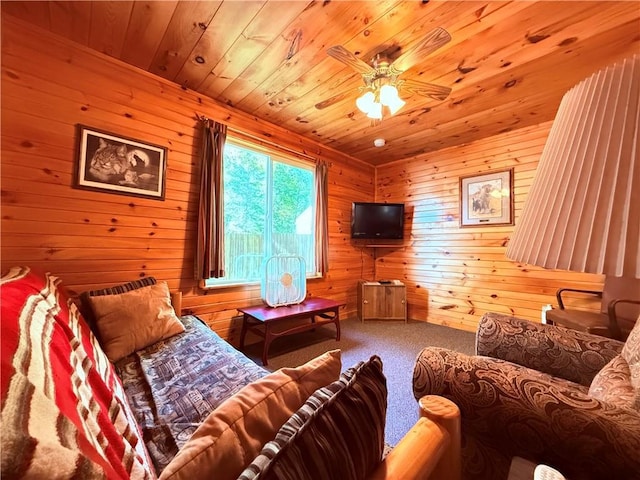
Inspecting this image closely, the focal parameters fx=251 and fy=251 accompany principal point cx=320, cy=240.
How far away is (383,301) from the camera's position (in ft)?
12.3

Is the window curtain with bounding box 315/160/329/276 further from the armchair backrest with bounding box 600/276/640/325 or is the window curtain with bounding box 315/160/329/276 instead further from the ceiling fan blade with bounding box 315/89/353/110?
the armchair backrest with bounding box 600/276/640/325

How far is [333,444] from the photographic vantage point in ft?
1.51

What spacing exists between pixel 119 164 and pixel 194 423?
2.04 m

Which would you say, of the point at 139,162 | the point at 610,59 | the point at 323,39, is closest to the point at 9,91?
the point at 139,162

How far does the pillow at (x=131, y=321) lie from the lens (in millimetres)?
1494

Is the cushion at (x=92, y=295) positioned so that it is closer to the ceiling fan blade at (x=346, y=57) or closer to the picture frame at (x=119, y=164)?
the picture frame at (x=119, y=164)

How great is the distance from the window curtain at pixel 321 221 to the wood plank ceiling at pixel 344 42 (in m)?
1.01

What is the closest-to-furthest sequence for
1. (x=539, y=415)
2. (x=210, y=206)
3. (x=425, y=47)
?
(x=539, y=415) < (x=425, y=47) < (x=210, y=206)

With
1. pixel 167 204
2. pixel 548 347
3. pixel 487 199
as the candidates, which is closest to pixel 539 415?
pixel 548 347

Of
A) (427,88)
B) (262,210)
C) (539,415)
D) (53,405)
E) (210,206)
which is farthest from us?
(262,210)

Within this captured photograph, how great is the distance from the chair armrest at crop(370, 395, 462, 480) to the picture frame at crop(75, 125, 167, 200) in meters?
2.46

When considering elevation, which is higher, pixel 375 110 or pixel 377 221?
pixel 375 110

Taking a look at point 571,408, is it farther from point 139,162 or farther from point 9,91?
point 9,91

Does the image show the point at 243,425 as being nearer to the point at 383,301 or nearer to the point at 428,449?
the point at 428,449
